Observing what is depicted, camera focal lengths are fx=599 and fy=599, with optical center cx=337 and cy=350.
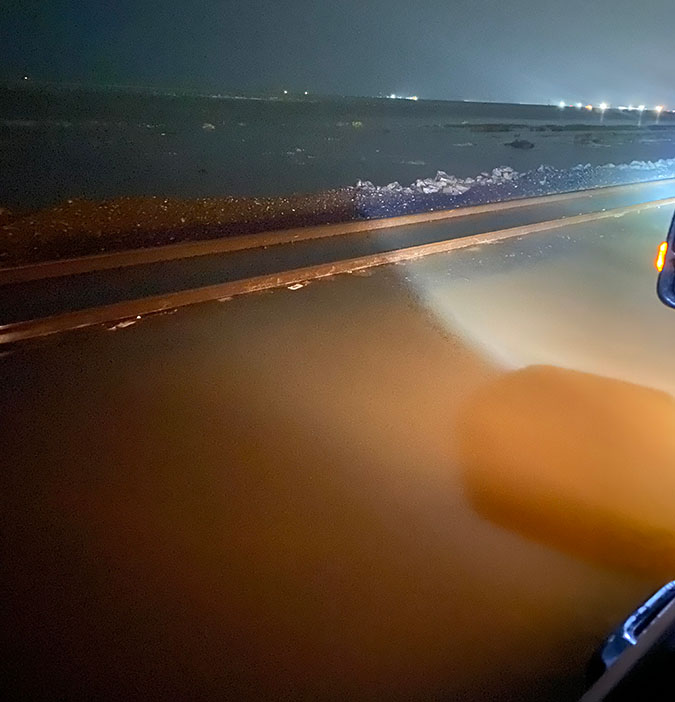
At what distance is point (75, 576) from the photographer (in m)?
2.95

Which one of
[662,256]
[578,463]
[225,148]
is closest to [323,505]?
[578,463]

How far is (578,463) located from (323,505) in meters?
1.97

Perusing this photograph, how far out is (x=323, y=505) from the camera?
11.9ft

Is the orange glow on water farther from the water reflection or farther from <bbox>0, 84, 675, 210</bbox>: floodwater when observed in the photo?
<bbox>0, 84, 675, 210</bbox>: floodwater

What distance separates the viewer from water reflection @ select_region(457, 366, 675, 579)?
12.4 ft

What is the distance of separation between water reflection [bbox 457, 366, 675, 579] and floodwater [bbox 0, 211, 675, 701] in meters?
0.02

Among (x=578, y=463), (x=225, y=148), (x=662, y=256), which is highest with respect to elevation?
(x=225, y=148)

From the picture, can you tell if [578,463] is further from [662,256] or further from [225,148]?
[225,148]

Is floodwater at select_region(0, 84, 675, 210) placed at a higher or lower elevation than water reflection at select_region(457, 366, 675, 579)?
higher

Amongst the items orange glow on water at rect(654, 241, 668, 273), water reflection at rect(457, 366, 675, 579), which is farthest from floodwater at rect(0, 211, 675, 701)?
orange glow on water at rect(654, 241, 668, 273)

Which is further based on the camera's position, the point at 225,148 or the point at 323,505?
the point at 225,148

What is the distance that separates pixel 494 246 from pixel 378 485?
5.52 meters

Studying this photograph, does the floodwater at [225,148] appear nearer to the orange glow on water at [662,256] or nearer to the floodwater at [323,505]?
the floodwater at [323,505]

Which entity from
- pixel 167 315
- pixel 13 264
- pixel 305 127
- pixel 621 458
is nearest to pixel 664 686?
pixel 621 458
